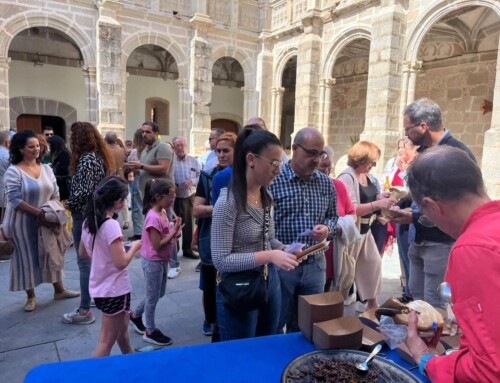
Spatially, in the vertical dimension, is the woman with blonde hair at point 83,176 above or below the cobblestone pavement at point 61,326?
above

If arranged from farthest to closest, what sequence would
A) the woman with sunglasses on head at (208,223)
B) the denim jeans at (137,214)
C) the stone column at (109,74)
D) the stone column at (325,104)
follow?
the stone column at (325,104) → the stone column at (109,74) → the denim jeans at (137,214) → the woman with sunglasses on head at (208,223)

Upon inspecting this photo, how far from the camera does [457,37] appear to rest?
11.2 meters

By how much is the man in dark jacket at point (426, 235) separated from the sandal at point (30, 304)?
3.54 m

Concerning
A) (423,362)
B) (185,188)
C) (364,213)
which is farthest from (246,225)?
(185,188)

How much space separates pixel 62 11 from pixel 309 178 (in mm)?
11609

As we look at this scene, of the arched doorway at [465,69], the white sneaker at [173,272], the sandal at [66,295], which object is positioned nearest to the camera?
the sandal at [66,295]

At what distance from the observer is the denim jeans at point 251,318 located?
6.44ft

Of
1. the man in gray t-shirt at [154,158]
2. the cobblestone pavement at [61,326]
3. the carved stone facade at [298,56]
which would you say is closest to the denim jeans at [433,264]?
the cobblestone pavement at [61,326]

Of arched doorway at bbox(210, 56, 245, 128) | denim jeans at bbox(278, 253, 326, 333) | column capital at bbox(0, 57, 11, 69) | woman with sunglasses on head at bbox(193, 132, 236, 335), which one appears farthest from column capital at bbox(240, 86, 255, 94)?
denim jeans at bbox(278, 253, 326, 333)

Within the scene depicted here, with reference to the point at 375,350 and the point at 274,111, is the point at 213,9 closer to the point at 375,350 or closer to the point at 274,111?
the point at 274,111

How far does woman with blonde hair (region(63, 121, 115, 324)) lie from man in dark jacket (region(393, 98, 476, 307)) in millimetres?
2644

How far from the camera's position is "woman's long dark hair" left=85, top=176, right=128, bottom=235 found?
98.2 inches

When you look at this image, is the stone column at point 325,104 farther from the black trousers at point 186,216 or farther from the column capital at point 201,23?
the black trousers at point 186,216

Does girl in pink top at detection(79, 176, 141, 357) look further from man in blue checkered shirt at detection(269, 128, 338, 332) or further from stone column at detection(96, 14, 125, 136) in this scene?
stone column at detection(96, 14, 125, 136)
